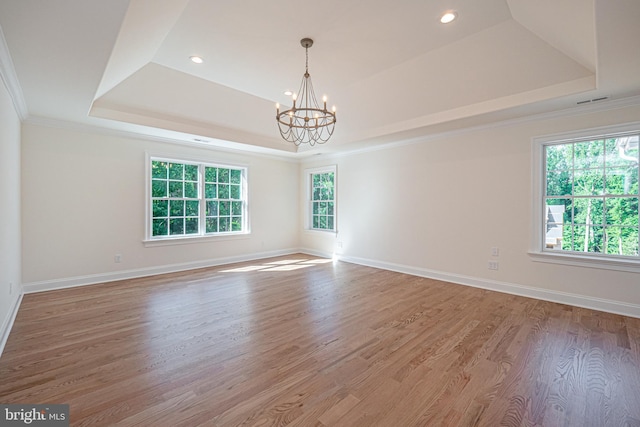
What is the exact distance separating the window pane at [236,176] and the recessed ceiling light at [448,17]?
4.86 m

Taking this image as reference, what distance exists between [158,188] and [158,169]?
35 centimetres

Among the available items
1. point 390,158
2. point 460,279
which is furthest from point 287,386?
point 390,158

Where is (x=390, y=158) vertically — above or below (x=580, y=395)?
above

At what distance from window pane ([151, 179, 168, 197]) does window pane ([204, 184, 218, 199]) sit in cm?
77

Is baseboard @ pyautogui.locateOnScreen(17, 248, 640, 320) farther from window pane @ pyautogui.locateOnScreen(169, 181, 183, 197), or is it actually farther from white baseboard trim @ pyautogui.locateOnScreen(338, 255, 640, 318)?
window pane @ pyautogui.locateOnScreen(169, 181, 183, 197)

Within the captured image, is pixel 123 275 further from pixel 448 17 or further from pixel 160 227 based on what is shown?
pixel 448 17

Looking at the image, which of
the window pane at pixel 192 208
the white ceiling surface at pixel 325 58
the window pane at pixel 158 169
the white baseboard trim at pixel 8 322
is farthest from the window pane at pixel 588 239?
the window pane at pixel 158 169

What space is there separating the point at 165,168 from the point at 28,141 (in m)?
1.81

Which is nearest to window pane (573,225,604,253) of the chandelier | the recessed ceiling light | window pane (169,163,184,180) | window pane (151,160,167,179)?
the recessed ceiling light

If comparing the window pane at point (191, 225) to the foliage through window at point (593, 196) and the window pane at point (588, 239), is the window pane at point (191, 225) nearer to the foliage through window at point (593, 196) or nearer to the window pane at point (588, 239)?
the foliage through window at point (593, 196)

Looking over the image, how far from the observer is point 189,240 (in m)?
5.54

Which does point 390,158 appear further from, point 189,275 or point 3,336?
point 3,336

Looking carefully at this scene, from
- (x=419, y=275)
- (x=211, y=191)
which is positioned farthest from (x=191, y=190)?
(x=419, y=275)

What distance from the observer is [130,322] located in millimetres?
3076
